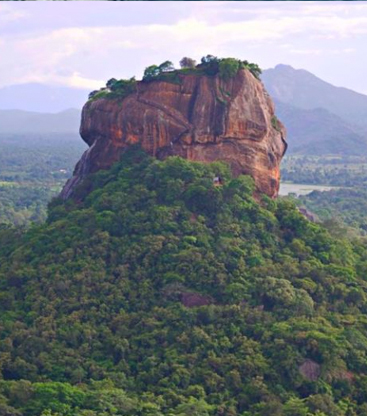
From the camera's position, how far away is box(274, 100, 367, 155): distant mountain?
146m

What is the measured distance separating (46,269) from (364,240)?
14.4 meters

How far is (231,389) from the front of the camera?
21.2 meters

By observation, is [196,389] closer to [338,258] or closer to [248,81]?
[338,258]

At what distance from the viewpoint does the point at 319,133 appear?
171625 mm

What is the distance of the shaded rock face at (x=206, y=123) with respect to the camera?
29.4 metres

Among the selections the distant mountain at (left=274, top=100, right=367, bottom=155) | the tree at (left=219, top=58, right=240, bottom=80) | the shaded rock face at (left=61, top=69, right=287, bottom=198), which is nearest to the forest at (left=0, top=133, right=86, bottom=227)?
the shaded rock face at (left=61, top=69, right=287, bottom=198)

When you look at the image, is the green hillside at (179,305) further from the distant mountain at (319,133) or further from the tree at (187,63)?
the distant mountain at (319,133)

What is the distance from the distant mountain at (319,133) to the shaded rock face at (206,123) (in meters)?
111

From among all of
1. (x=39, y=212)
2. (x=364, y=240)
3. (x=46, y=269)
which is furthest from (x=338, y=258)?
(x=39, y=212)

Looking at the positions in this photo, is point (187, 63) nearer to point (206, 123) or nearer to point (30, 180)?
point (206, 123)

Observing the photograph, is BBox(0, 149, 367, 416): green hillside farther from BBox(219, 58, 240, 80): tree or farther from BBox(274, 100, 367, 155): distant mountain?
BBox(274, 100, 367, 155): distant mountain

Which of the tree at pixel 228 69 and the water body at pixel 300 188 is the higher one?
the tree at pixel 228 69

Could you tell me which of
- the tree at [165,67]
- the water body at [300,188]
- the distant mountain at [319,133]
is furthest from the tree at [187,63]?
the distant mountain at [319,133]

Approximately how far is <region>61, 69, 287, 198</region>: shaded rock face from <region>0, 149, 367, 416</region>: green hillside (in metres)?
0.99
